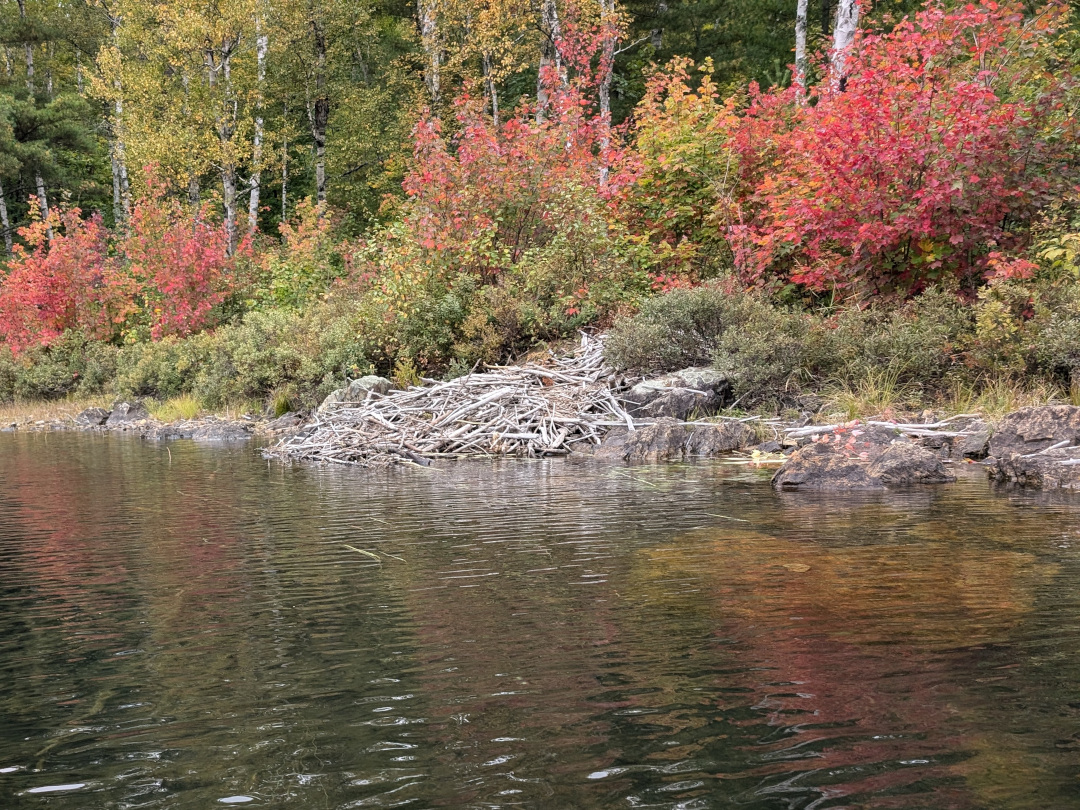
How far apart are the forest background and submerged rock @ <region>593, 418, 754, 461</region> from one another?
124 cm

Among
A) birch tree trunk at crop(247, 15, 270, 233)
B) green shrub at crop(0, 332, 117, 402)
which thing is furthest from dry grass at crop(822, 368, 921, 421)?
birch tree trunk at crop(247, 15, 270, 233)

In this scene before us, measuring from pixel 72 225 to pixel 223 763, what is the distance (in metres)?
28.9

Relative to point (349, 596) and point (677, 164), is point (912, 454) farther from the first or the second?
point (677, 164)

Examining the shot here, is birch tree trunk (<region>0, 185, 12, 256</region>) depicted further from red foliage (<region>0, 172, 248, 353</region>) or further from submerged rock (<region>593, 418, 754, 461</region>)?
submerged rock (<region>593, 418, 754, 461</region>)

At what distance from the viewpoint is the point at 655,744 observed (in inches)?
109

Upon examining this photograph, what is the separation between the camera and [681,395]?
1234 cm

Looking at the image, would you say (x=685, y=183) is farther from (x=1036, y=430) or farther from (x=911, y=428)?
(x=1036, y=430)

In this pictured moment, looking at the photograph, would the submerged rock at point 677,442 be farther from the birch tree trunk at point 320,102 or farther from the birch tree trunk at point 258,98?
the birch tree trunk at point 258,98

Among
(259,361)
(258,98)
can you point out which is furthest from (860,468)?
(258,98)

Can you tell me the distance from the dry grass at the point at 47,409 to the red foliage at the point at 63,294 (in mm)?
2049

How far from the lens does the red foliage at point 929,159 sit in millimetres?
12344

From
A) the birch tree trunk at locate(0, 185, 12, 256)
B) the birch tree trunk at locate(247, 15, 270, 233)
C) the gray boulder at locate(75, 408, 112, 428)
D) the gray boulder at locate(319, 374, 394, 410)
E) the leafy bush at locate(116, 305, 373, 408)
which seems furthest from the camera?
the birch tree trunk at locate(0, 185, 12, 256)

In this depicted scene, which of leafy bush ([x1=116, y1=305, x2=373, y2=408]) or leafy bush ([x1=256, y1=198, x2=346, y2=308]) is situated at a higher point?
leafy bush ([x1=256, y1=198, x2=346, y2=308])

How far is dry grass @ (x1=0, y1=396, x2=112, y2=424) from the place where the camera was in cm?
2331
